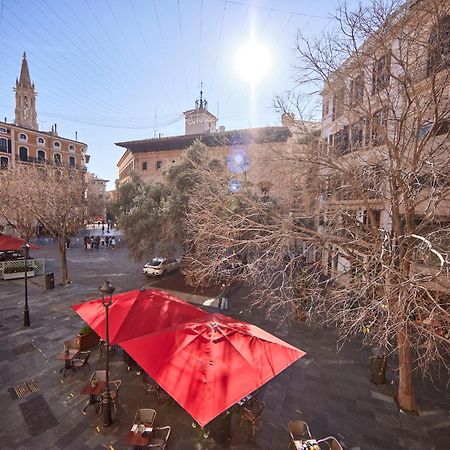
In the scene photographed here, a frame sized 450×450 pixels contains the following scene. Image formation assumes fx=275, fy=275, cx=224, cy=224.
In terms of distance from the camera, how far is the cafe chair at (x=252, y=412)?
20.9 feet

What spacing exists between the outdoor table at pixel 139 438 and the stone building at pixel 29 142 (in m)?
38.9

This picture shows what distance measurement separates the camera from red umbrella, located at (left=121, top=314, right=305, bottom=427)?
4.65 meters

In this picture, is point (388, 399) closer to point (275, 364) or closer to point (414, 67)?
point (275, 364)

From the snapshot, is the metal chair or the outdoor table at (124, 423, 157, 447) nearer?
the outdoor table at (124, 423, 157, 447)

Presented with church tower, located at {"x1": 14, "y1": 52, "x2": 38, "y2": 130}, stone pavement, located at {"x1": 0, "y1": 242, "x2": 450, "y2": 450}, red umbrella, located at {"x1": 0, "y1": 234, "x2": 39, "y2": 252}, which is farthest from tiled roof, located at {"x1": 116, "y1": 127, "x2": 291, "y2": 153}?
church tower, located at {"x1": 14, "y1": 52, "x2": 38, "y2": 130}

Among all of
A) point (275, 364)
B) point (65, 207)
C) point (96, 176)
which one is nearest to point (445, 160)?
point (275, 364)

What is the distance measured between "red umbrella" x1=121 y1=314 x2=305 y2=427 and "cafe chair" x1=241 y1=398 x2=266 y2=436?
5.51 ft

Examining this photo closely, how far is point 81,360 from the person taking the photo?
8.81 meters

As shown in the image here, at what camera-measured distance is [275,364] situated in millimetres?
5742

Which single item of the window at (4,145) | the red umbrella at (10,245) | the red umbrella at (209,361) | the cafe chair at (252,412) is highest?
the window at (4,145)

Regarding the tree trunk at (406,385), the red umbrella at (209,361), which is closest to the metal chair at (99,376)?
the red umbrella at (209,361)

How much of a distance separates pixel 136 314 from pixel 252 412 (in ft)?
12.7

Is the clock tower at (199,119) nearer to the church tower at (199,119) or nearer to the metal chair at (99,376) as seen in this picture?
the church tower at (199,119)

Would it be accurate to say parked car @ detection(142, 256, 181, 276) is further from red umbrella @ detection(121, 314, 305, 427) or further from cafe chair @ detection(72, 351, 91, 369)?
red umbrella @ detection(121, 314, 305, 427)
